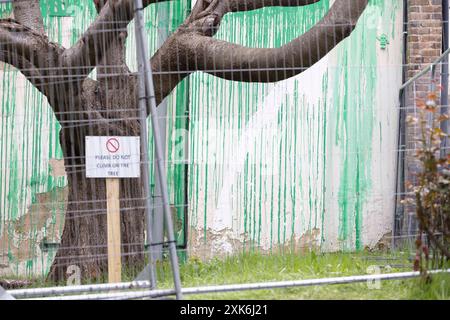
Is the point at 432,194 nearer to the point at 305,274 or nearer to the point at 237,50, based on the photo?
the point at 305,274

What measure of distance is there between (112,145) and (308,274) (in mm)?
1922

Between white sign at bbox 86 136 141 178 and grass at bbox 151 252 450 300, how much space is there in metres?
0.87

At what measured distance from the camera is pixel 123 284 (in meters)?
6.12

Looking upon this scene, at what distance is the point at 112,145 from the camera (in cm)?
681

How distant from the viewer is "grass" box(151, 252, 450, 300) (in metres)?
6.13

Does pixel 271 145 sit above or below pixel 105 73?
below

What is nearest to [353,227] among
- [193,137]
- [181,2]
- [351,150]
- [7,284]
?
[351,150]

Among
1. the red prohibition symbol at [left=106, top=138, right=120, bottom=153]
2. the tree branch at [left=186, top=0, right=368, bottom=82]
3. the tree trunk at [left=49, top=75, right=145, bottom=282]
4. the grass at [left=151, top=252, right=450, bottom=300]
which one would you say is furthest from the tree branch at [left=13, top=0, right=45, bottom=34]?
the grass at [left=151, top=252, right=450, bottom=300]

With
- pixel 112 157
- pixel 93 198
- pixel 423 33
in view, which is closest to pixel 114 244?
pixel 112 157

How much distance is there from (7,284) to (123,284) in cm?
225

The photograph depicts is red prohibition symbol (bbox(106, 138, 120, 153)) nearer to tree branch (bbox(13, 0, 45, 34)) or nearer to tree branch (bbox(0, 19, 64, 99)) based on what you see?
tree branch (bbox(0, 19, 64, 99))

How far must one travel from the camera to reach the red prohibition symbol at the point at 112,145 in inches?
267

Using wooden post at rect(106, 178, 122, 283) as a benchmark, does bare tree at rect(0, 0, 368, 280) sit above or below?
above

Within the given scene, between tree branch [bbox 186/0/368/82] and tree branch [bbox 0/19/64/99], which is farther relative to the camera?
tree branch [bbox 0/19/64/99]
